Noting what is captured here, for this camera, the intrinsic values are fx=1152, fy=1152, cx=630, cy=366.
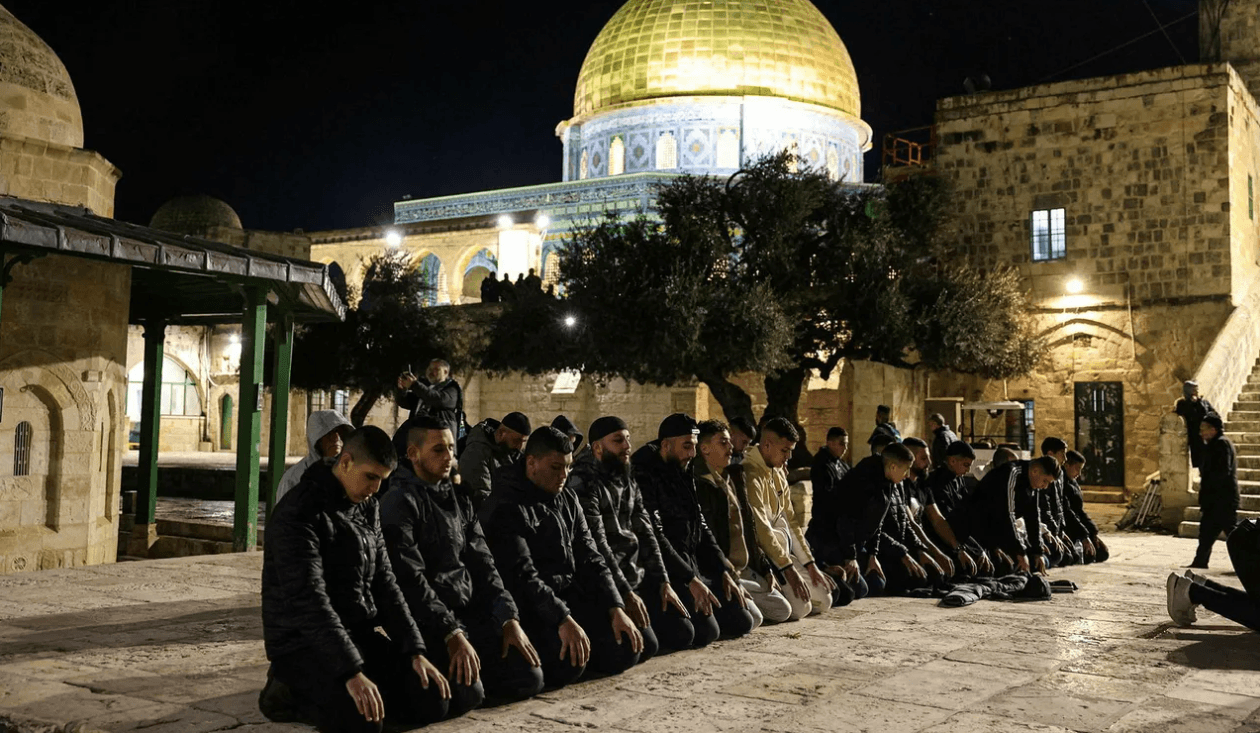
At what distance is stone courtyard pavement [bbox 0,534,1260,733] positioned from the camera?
4.39 m

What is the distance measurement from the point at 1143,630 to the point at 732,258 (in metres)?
11.2

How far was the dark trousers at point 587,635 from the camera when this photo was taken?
491 cm

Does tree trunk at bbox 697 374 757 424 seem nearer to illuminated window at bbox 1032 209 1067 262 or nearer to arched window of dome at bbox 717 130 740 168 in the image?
illuminated window at bbox 1032 209 1067 262

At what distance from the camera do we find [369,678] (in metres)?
4.12

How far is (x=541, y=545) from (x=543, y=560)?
0.08 metres

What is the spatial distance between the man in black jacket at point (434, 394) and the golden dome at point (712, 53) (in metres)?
27.3

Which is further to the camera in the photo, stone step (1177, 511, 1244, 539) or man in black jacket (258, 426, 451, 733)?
stone step (1177, 511, 1244, 539)

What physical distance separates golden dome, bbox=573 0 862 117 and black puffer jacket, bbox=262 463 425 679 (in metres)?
32.0

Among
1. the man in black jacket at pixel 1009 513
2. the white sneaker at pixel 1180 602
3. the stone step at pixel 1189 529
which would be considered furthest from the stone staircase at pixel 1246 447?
the white sneaker at pixel 1180 602

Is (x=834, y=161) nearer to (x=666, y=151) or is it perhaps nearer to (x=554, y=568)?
(x=666, y=151)

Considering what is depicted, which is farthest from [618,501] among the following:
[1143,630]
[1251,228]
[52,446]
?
[1251,228]

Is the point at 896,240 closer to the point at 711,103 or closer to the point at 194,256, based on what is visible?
the point at 194,256

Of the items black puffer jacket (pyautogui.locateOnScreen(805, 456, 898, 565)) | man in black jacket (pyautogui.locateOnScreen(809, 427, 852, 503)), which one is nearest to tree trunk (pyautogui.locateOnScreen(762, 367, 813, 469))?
man in black jacket (pyautogui.locateOnScreen(809, 427, 852, 503))

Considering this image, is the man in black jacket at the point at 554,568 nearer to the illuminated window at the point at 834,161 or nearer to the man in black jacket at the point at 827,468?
the man in black jacket at the point at 827,468
